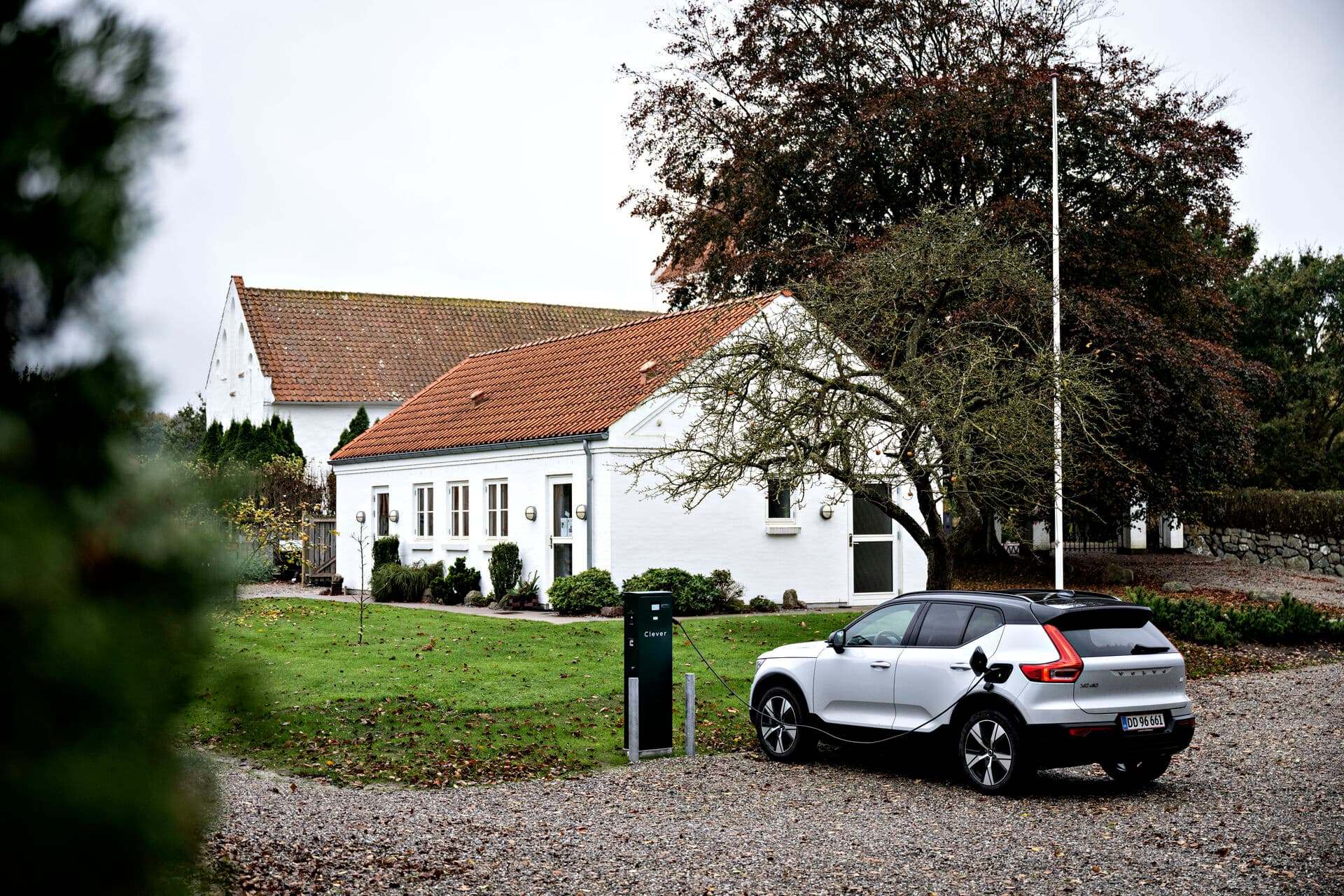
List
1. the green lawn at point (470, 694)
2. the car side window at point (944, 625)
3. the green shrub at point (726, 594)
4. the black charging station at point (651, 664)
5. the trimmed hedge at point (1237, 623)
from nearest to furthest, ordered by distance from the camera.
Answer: the car side window at point (944, 625) → the green lawn at point (470, 694) → the black charging station at point (651, 664) → the trimmed hedge at point (1237, 623) → the green shrub at point (726, 594)

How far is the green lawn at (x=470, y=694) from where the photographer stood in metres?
12.0

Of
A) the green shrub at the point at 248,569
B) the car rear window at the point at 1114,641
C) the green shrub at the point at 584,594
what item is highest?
the green shrub at the point at 248,569

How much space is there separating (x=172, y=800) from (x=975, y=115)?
1146 inches

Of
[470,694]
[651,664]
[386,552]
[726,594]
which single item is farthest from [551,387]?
[651,664]

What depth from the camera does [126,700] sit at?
6.07ft

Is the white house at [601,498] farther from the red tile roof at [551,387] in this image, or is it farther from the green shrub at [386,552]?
the green shrub at [386,552]

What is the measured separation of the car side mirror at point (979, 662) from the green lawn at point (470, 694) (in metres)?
3.58

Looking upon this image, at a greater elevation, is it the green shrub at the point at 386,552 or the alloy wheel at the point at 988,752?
the green shrub at the point at 386,552

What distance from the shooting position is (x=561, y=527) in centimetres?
2662

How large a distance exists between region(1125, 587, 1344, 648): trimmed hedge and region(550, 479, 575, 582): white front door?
1107cm

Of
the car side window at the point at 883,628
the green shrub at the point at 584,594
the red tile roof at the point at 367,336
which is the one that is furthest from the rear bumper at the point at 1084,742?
the red tile roof at the point at 367,336

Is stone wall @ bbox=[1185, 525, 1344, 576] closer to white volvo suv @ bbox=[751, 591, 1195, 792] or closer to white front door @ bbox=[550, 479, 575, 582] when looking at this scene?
white front door @ bbox=[550, 479, 575, 582]

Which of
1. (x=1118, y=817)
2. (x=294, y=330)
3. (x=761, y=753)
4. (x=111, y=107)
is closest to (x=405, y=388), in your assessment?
(x=294, y=330)

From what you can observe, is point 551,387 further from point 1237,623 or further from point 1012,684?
point 1012,684
